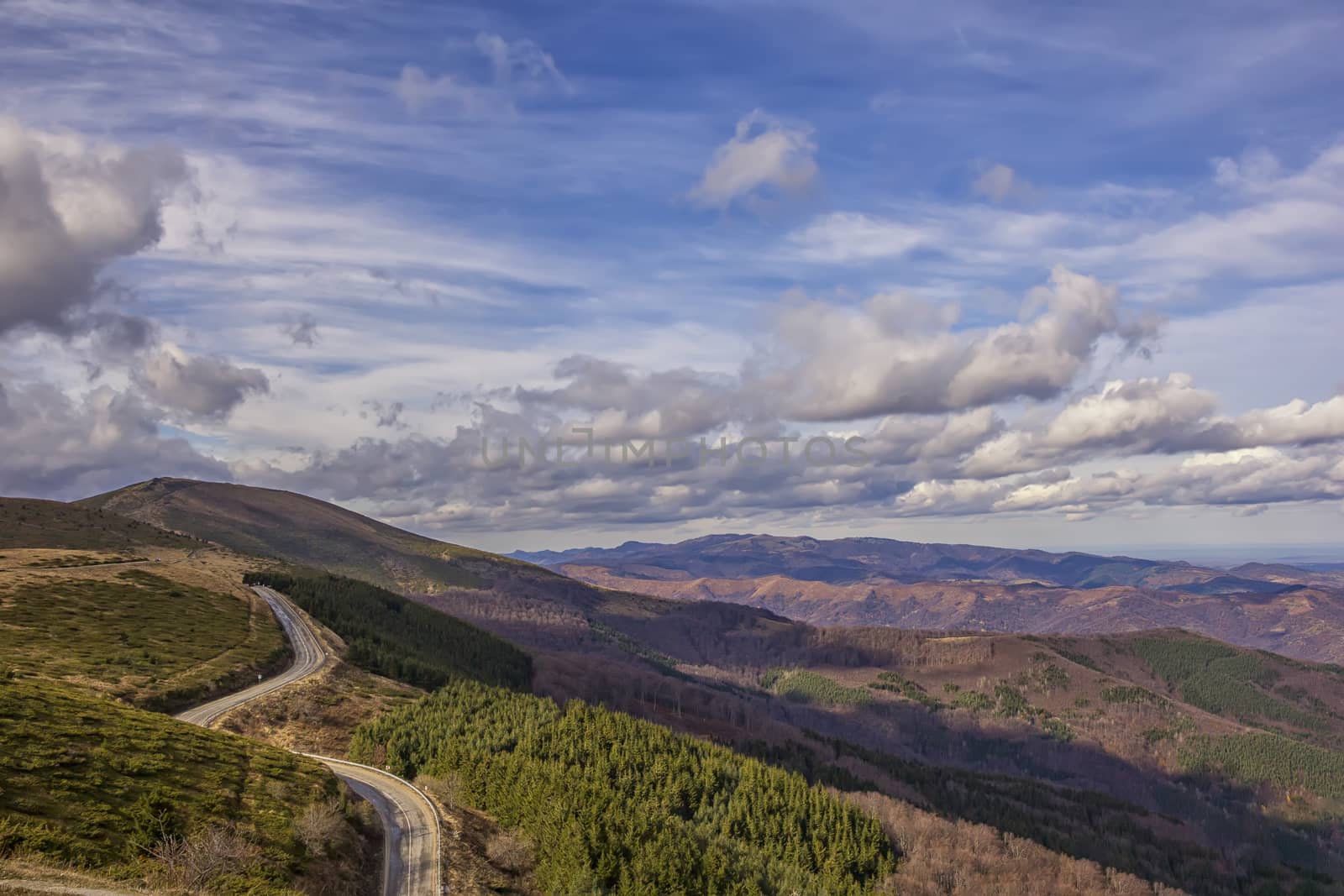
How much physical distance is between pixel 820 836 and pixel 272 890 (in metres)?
99.6

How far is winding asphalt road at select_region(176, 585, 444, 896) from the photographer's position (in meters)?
58.4

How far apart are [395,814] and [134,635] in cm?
8251

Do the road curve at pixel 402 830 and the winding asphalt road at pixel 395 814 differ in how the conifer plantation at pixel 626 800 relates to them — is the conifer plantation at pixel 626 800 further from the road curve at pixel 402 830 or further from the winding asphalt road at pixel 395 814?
the road curve at pixel 402 830

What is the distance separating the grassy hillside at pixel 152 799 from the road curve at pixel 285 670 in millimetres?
18732

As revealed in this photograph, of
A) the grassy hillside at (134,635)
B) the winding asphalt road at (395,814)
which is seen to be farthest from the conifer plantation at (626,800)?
the grassy hillside at (134,635)

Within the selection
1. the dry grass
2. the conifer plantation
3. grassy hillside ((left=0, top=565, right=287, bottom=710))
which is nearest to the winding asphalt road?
the conifer plantation

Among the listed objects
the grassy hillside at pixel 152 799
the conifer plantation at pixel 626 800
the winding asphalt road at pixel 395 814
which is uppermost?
the grassy hillside at pixel 152 799

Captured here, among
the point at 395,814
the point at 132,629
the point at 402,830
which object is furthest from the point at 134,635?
the point at 402,830

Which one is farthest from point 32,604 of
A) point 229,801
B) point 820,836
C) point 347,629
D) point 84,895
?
point 820,836

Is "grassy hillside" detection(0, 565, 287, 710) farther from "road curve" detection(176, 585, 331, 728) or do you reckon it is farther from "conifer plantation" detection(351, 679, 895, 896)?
"conifer plantation" detection(351, 679, 895, 896)

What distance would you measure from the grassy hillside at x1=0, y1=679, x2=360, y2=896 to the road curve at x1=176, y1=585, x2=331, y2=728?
1873 cm

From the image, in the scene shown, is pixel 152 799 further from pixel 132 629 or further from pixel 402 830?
pixel 132 629

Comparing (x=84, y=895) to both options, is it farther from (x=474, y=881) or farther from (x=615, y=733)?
(x=615, y=733)

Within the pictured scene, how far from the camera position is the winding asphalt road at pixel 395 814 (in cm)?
5838
